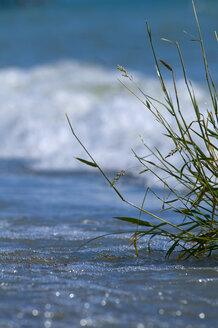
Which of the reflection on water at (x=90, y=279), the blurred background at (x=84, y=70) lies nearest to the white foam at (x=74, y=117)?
the blurred background at (x=84, y=70)

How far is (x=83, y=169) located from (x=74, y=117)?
7.61ft

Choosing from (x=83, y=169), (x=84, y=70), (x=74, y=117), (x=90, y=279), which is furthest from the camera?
(x=84, y=70)

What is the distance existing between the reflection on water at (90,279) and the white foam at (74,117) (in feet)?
8.20

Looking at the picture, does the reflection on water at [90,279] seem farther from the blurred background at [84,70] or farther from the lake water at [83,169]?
the blurred background at [84,70]

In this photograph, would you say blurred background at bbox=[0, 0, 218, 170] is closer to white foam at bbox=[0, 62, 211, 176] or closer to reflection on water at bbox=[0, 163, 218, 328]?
white foam at bbox=[0, 62, 211, 176]

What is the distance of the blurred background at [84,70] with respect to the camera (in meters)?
6.48

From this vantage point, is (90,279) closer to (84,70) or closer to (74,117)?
(74,117)

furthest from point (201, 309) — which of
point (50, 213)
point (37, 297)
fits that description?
point (50, 213)

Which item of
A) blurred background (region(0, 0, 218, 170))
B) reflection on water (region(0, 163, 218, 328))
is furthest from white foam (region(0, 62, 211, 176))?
reflection on water (region(0, 163, 218, 328))

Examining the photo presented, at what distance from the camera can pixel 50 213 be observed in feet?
11.2

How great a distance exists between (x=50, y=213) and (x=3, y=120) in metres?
4.49

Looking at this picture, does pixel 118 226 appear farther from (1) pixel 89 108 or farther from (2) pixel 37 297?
(1) pixel 89 108

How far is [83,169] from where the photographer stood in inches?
207

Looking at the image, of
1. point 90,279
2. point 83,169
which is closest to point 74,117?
point 83,169
